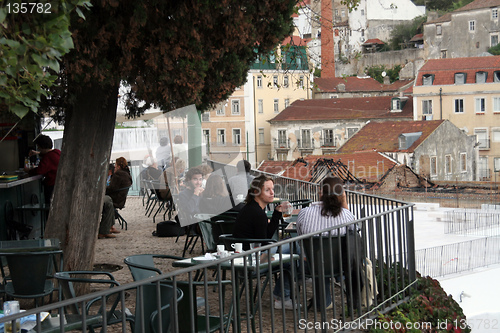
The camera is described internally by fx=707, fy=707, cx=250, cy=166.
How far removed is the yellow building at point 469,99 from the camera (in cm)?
7238

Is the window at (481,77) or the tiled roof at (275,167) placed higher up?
the window at (481,77)

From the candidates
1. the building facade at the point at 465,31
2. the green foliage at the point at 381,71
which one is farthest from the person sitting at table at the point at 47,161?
the green foliage at the point at 381,71

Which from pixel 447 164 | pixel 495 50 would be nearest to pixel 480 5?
pixel 495 50

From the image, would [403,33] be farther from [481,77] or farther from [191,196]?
[191,196]

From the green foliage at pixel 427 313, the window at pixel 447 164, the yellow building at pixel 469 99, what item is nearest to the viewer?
the green foliage at pixel 427 313

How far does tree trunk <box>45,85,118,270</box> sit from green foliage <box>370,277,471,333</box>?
3.14m

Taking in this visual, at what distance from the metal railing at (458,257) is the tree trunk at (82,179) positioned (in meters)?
28.0

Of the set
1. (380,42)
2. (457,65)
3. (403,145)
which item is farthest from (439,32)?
(403,145)

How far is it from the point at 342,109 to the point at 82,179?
3058 inches

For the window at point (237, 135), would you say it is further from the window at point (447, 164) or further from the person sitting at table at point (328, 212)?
the person sitting at table at point (328, 212)

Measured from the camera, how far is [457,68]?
75.2 m

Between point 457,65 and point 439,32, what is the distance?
23454mm

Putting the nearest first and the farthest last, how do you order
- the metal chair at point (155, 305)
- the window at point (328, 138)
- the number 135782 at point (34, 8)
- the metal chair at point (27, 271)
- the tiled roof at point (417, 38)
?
the number 135782 at point (34, 8), the metal chair at point (155, 305), the metal chair at point (27, 271), the window at point (328, 138), the tiled roof at point (417, 38)

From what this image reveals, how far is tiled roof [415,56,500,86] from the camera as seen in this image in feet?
243
